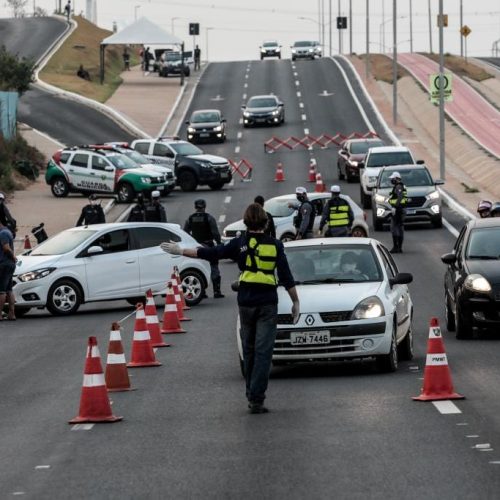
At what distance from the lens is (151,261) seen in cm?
2788

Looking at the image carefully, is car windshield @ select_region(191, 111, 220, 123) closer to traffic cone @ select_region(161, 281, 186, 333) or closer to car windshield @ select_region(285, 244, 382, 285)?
traffic cone @ select_region(161, 281, 186, 333)

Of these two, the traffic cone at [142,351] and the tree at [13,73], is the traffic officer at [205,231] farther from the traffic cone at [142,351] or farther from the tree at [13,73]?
the tree at [13,73]

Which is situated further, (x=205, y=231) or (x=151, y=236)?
(x=205, y=231)

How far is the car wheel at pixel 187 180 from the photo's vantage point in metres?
57.0

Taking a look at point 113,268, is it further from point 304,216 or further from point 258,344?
point 258,344

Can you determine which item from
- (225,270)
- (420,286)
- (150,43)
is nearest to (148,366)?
(420,286)

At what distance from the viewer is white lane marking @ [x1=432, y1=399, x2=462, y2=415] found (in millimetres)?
13458

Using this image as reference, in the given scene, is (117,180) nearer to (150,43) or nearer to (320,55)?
(150,43)

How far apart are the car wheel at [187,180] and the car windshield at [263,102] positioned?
2169cm

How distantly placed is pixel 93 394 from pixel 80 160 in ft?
137

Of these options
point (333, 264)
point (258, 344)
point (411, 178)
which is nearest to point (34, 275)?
point (333, 264)

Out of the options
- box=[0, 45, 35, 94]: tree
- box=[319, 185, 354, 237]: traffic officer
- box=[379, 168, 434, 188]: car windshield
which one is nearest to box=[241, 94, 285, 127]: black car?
box=[0, 45, 35, 94]: tree

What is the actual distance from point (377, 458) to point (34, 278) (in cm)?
1646

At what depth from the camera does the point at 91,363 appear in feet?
44.2
